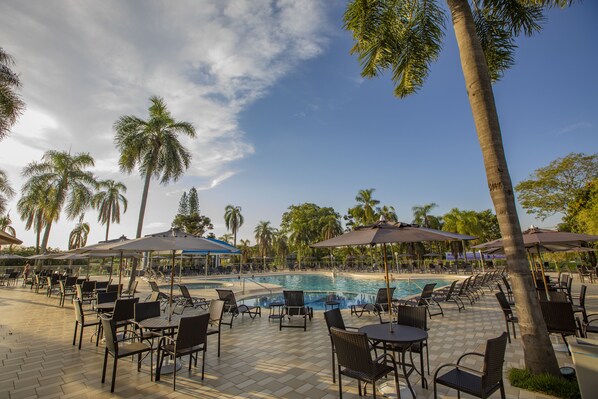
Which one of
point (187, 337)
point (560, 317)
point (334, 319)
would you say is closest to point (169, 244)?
point (187, 337)

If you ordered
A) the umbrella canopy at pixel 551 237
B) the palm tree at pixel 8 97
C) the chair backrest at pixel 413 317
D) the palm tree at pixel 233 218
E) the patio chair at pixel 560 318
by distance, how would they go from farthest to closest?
the palm tree at pixel 233 218 < the palm tree at pixel 8 97 < the umbrella canopy at pixel 551 237 < the patio chair at pixel 560 318 < the chair backrest at pixel 413 317

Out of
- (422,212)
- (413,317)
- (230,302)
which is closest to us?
(413,317)

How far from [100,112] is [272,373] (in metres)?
12.2

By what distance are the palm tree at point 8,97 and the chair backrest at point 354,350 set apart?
15.6 meters

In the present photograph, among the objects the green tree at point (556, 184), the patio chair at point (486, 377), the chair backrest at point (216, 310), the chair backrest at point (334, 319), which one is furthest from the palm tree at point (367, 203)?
the patio chair at point (486, 377)

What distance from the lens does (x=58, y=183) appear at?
18859 millimetres

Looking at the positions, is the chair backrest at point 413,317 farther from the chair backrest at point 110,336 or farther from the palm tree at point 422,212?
the palm tree at point 422,212

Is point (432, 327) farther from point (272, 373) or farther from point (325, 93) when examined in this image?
point (325, 93)

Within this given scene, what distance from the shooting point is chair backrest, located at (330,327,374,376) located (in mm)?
2762

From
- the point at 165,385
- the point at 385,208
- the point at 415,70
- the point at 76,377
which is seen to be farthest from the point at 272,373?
the point at 385,208

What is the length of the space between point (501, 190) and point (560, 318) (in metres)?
2.69

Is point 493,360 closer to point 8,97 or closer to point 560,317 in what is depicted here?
point 560,317

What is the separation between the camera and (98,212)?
3369 cm

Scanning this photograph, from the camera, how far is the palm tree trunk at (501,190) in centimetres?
331
